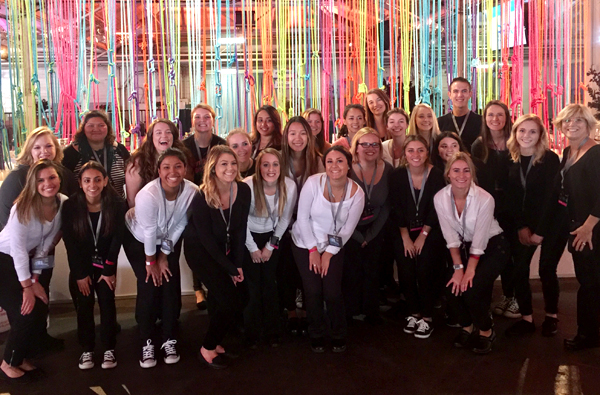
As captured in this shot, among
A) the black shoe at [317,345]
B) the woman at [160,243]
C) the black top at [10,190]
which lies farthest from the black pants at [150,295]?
the black shoe at [317,345]

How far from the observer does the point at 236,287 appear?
2.60m

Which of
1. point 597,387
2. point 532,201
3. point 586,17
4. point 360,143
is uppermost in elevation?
point 586,17

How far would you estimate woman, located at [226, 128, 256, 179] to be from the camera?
113 inches

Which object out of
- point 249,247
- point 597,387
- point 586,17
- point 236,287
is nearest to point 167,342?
point 236,287

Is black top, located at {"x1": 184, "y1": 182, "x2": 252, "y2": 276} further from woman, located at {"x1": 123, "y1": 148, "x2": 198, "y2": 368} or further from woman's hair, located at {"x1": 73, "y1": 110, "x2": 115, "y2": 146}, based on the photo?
woman's hair, located at {"x1": 73, "y1": 110, "x2": 115, "y2": 146}

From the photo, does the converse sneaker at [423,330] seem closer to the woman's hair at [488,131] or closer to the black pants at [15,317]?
the woman's hair at [488,131]

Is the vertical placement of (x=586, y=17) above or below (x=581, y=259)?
above

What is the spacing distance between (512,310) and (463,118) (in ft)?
4.22

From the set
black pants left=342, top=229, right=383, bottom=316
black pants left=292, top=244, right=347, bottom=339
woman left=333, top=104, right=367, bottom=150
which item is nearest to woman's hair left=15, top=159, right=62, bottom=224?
black pants left=292, top=244, right=347, bottom=339

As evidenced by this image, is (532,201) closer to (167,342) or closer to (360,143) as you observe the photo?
(360,143)

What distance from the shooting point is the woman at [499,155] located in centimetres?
289

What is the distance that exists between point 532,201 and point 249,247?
1622mm

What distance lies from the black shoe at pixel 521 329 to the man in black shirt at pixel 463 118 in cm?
113

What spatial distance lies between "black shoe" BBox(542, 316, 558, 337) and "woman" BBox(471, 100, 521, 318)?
253 mm
